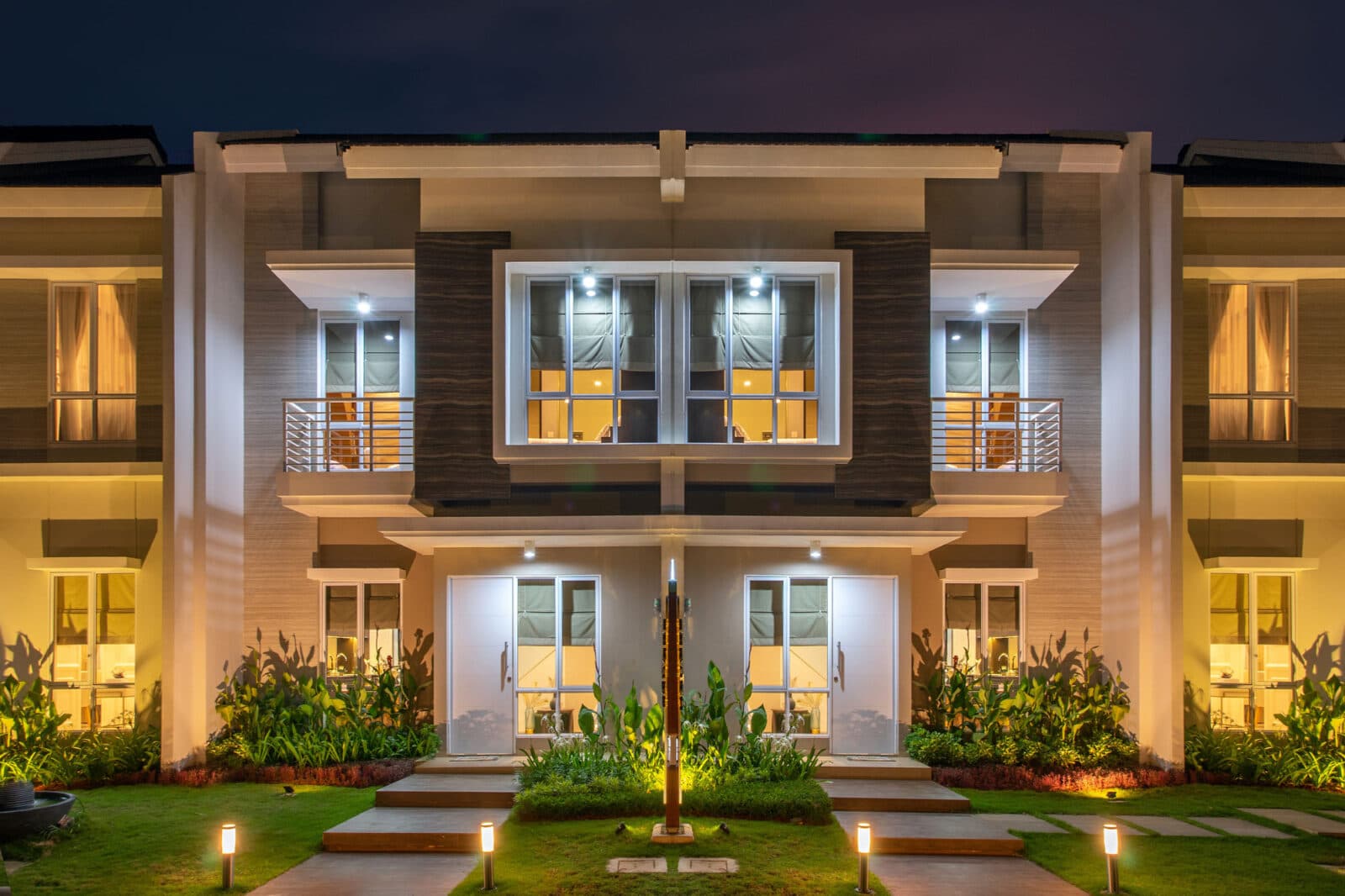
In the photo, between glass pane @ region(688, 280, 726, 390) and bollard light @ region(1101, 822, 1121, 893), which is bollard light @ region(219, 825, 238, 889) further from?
glass pane @ region(688, 280, 726, 390)

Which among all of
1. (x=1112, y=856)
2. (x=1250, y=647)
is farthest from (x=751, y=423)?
(x=1250, y=647)

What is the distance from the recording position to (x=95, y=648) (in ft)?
48.3

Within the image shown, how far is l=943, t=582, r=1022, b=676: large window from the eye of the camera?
15.6 metres

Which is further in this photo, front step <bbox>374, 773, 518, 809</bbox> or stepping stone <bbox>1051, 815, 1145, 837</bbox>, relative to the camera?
front step <bbox>374, 773, 518, 809</bbox>

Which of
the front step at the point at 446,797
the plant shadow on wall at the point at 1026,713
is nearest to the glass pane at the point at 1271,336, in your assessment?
the plant shadow on wall at the point at 1026,713

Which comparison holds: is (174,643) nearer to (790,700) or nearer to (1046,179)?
(790,700)

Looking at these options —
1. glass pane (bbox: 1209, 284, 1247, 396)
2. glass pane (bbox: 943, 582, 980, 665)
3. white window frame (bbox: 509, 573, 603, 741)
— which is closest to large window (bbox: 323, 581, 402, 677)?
white window frame (bbox: 509, 573, 603, 741)

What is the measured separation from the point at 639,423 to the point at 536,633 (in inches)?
122

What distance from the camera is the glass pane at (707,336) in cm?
1441

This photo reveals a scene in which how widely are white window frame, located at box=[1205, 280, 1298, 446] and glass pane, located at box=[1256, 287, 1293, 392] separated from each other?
0.06 m

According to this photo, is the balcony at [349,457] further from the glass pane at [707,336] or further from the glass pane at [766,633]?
the glass pane at [766,633]

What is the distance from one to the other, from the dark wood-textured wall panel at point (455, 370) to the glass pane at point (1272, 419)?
10218mm

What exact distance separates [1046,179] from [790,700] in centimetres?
813

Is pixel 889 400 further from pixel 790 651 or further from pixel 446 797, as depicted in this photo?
pixel 446 797
